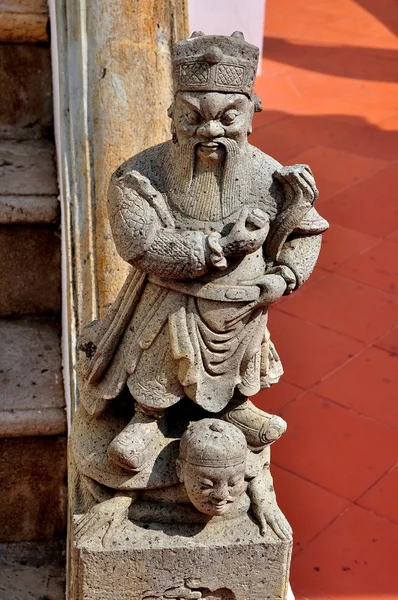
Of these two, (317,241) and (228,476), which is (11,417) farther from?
(317,241)

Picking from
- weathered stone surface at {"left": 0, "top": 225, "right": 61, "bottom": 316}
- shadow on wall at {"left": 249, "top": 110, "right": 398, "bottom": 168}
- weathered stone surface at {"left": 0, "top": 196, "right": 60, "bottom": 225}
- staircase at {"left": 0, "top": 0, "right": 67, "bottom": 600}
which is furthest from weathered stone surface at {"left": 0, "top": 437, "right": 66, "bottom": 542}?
shadow on wall at {"left": 249, "top": 110, "right": 398, "bottom": 168}

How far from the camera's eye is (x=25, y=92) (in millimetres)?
2455

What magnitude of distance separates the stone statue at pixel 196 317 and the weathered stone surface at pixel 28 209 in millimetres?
637

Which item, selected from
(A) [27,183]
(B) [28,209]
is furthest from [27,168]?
(B) [28,209]

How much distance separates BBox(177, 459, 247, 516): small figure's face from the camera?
4.97 feet

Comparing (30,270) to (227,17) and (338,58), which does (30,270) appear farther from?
(338,58)

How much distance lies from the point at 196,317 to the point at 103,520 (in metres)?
0.40

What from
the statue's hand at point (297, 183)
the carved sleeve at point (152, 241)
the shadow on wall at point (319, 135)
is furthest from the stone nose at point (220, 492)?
the shadow on wall at point (319, 135)

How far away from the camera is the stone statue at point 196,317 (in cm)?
145

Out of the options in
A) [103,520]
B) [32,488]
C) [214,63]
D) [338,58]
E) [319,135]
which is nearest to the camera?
[214,63]

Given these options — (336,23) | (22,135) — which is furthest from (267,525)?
(336,23)

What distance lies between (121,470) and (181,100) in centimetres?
64

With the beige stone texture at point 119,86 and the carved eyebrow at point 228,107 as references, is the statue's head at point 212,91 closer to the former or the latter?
the carved eyebrow at point 228,107

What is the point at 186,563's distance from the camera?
1628 mm
